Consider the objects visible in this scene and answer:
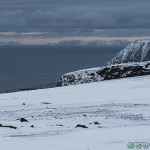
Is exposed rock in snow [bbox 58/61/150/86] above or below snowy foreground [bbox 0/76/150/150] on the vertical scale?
above

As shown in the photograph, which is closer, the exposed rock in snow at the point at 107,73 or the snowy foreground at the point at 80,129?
the snowy foreground at the point at 80,129

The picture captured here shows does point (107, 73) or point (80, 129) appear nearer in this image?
point (80, 129)

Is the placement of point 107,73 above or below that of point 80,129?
above

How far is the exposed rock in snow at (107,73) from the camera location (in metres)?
67.6

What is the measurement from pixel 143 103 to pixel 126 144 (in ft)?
59.4

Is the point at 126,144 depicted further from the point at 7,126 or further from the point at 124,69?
the point at 124,69

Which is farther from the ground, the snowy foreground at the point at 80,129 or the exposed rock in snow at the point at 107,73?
the exposed rock in snow at the point at 107,73

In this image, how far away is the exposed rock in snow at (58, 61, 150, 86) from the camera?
222 feet

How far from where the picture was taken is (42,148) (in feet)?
41.0

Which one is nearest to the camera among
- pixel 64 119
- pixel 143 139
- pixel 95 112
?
pixel 143 139

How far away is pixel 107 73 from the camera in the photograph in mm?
68875

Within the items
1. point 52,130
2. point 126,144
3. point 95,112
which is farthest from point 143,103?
point 126,144

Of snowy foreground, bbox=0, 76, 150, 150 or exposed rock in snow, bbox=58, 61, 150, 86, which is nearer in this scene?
snowy foreground, bbox=0, 76, 150, 150

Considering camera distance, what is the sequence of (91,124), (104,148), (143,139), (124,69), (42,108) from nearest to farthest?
(104,148) < (143,139) < (91,124) < (42,108) < (124,69)
